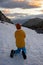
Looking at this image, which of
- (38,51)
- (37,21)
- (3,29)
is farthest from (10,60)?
(37,21)

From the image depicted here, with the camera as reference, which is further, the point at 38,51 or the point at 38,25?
the point at 38,25

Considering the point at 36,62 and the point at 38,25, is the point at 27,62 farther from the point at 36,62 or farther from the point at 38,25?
the point at 38,25

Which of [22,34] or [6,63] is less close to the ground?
[22,34]

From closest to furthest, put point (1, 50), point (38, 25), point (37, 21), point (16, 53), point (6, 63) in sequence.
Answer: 1. point (6, 63)
2. point (16, 53)
3. point (1, 50)
4. point (38, 25)
5. point (37, 21)

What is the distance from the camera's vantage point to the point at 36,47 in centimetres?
1788

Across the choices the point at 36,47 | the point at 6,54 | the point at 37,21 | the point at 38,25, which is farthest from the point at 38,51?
the point at 37,21

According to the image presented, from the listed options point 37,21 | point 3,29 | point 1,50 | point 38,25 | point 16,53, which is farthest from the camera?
point 37,21

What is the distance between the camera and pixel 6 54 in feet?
50.0

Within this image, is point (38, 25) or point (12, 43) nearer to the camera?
point (12, 43)

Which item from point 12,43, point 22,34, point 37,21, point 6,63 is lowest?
point 37,21

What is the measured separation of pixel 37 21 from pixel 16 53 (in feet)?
87.6

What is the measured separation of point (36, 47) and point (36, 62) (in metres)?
3.55

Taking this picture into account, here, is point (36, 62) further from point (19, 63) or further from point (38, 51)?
point (38, 51)

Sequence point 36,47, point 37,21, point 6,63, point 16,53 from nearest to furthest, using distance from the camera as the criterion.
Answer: point 6,63 → point 16,53 → point 36,47 → point 37,21
